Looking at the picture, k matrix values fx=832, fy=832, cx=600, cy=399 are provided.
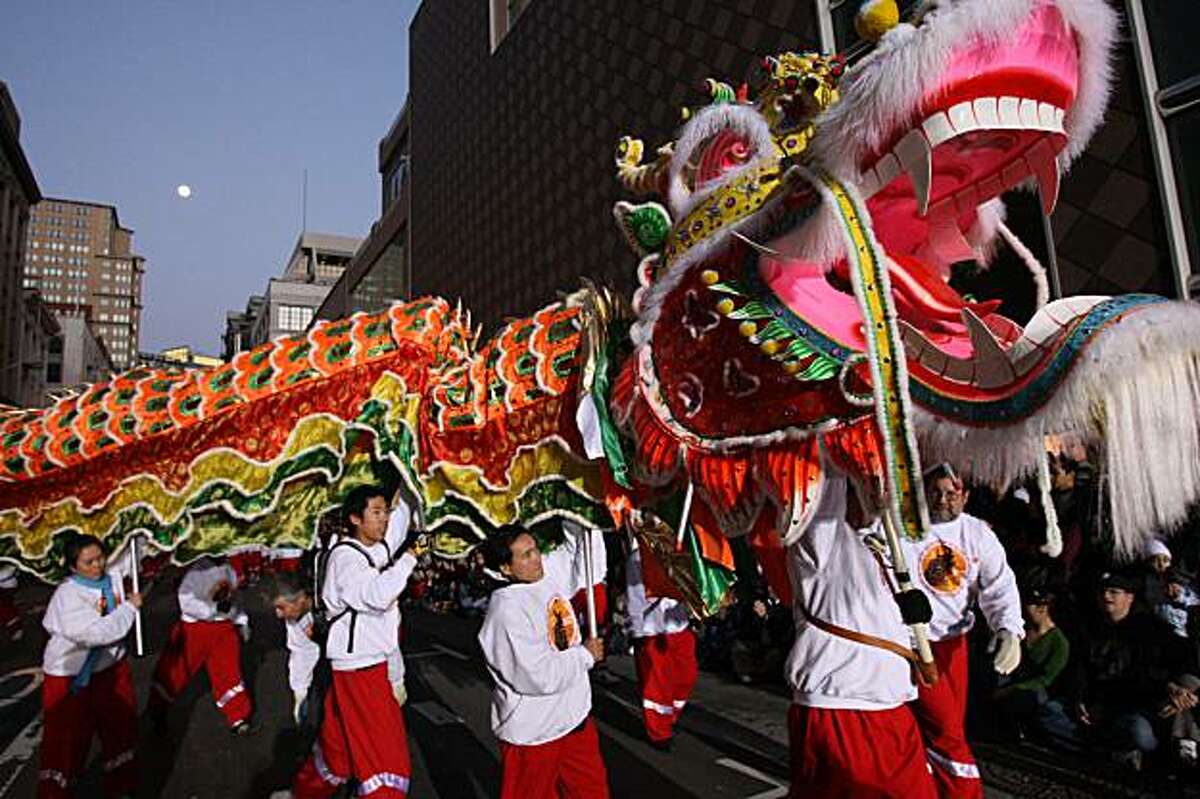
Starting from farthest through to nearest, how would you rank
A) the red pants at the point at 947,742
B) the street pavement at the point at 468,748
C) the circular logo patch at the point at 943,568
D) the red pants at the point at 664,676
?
the red pants at the point at 664,676, the street pavement at the point at 468,748, the circular logo patch at the point at 943,568, the red pants at the point at 947,742

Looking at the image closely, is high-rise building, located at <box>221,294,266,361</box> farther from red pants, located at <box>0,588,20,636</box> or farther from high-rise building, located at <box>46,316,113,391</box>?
red pants, located at <box>0,588,20,636</box>

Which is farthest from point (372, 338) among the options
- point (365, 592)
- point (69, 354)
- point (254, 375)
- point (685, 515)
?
point (69, 354)

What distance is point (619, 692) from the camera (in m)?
6.23

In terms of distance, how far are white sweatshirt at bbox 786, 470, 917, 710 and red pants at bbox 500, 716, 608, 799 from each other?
99 centimetres

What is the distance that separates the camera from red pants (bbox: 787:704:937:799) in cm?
189

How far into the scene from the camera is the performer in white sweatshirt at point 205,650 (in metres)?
5.35

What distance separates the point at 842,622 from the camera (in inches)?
79.3

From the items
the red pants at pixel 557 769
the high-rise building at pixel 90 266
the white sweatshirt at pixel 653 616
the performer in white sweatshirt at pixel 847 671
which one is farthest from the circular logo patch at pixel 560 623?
the high-rise building at pixel 90 266

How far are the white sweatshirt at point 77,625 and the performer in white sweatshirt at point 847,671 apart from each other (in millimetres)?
3166

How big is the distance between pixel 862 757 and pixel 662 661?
295 cm

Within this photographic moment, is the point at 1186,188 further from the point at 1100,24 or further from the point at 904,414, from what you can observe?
the point at 904,414

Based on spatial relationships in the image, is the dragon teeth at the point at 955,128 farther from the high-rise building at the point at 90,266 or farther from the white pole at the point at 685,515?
the high-rise building at the point at 90,266

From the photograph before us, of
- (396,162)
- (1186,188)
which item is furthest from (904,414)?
(396,162)

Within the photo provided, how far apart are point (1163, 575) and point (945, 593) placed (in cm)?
162
